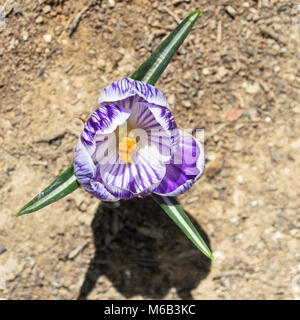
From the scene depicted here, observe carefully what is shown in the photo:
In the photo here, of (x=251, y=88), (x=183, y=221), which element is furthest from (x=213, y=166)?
(x=183, y=221)

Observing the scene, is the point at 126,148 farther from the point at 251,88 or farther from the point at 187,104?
the point at 251,88

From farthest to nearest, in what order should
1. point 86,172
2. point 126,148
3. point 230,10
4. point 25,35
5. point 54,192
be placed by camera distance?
point 230,10 → point 25,35 → point 126,148 → point 54,192 → point 86,172

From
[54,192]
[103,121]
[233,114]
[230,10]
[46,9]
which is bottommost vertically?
[233,114]

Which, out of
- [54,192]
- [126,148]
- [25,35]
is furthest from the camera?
[25,35]

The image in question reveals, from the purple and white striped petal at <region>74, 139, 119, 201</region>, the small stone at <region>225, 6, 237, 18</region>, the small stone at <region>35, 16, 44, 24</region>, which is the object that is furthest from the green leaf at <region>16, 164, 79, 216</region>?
the small stone at <region>225, 6, 237, 18</region>

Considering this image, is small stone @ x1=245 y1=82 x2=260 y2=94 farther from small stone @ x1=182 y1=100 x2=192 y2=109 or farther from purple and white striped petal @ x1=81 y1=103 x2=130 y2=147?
purple and white striped petal @ x1=81 y1=103 x2=130 y2=147

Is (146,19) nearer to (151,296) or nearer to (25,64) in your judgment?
(25,64)
